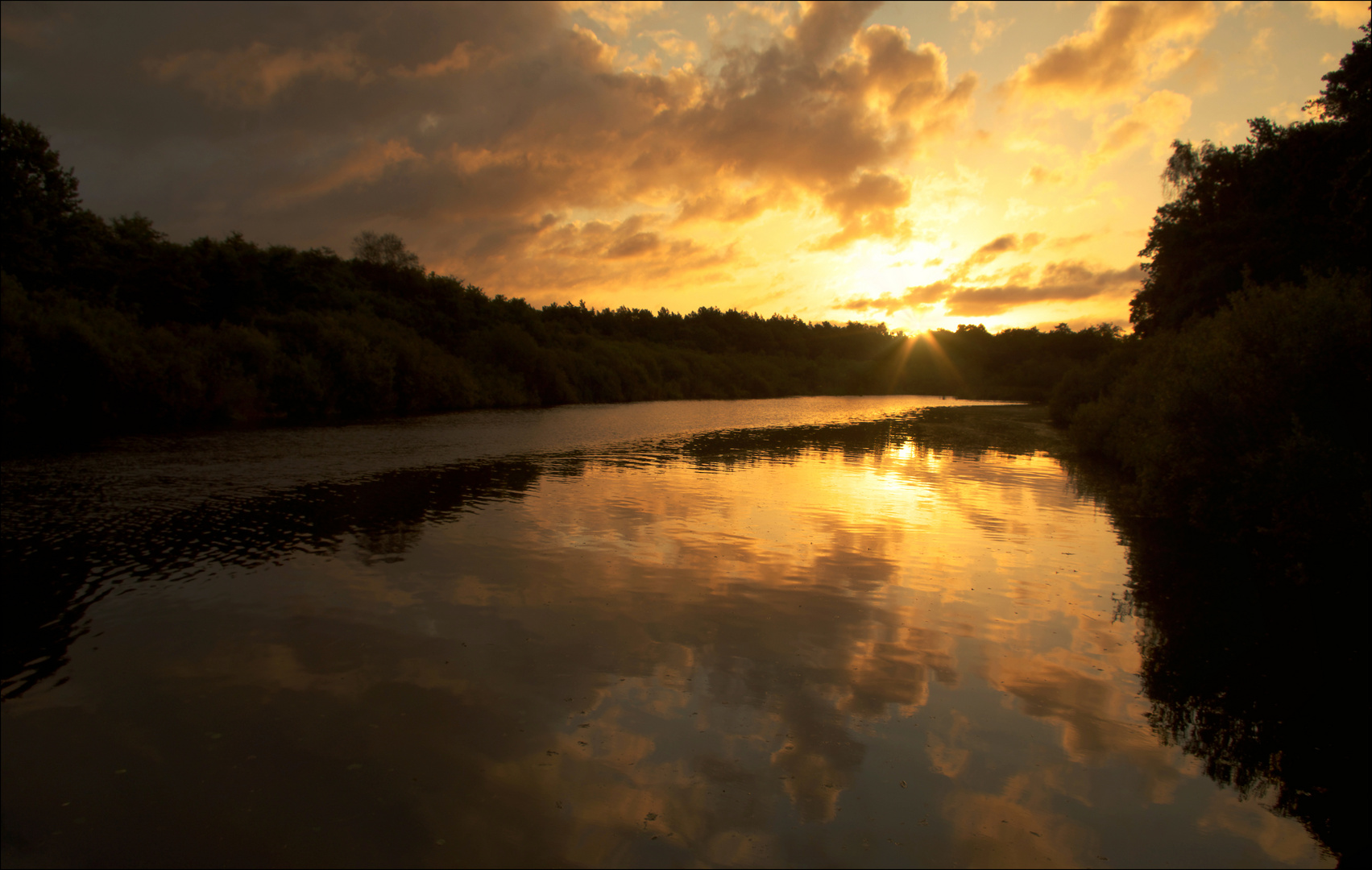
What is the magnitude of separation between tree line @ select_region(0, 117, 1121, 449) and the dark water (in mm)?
22579

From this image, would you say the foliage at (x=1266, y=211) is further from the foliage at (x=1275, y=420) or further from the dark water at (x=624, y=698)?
the dark water at (x=624, y=698)

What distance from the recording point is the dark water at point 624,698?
19.5ft

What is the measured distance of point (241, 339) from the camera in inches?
1860

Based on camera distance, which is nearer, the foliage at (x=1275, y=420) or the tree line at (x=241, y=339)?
the foliage at (x=1275, y=420)

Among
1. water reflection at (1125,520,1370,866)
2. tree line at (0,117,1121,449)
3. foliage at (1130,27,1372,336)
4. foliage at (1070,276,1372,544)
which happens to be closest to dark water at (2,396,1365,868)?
water reflection at (1125,520,1370,866)

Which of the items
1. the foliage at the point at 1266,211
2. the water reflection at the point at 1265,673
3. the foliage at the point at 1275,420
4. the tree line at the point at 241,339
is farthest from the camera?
the tree line at the point at 241,339

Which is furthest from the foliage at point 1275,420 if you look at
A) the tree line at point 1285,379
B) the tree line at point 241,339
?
the tree line at point 241,339

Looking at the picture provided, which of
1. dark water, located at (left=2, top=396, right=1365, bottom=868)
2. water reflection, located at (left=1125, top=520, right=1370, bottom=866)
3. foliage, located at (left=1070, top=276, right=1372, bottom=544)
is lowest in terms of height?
water reflection, located at (left=1125, top=520, right=1370, bottom=866)

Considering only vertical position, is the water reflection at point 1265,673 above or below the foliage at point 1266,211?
below

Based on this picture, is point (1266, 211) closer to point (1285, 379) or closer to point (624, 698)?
point (1285, 379)

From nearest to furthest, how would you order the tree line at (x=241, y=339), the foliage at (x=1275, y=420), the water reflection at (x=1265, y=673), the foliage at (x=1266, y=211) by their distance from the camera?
the water reflection at (x=1265, y=673) < the foliage at (x=1275, y=420) < the foliage at (x=1266, y=211) < the tree line at (x=241, y=339)

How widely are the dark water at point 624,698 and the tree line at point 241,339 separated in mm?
22579

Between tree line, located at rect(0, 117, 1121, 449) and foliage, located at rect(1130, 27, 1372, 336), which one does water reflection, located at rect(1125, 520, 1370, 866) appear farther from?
tree line, located at rect(0, 117, 1121, 449)

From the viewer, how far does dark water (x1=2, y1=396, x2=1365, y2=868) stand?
19.5 ft
